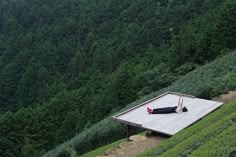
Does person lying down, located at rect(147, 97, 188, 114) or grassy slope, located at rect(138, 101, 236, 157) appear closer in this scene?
grassy slope, located at rect(138, 101, 236, 157)

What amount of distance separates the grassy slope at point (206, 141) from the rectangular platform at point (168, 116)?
844mm

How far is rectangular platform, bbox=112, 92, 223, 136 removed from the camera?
43.8 ft

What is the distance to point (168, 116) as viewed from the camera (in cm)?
1401

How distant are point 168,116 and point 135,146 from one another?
5.25ft

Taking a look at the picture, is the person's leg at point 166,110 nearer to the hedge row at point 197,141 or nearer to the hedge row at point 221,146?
the hedge row at point 197,141

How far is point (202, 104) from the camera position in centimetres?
1495

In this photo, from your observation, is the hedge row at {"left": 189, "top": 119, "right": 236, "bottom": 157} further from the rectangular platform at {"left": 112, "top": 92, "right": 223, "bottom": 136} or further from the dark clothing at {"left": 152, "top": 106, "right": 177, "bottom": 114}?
the dark clothing at {"left": 152, "top": 106, "right": 177, "bottom": 114}

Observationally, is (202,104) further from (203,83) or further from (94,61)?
(94,61)

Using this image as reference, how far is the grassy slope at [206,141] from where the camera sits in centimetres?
845

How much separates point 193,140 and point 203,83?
1010 cm

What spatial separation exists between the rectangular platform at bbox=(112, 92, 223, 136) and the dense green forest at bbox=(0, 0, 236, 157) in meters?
15.3

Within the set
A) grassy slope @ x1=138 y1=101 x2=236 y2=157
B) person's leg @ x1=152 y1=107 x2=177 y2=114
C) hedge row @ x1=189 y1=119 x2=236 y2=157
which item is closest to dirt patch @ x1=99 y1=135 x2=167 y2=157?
person's leg @ x1=152 y1=107 x2=177 y2=114

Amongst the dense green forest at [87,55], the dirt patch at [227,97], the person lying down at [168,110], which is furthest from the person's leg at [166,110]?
the dense green forest at [87,55]

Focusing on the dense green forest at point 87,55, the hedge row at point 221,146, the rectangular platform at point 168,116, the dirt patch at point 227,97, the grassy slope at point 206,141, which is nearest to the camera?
the hedge row at point 221,146
